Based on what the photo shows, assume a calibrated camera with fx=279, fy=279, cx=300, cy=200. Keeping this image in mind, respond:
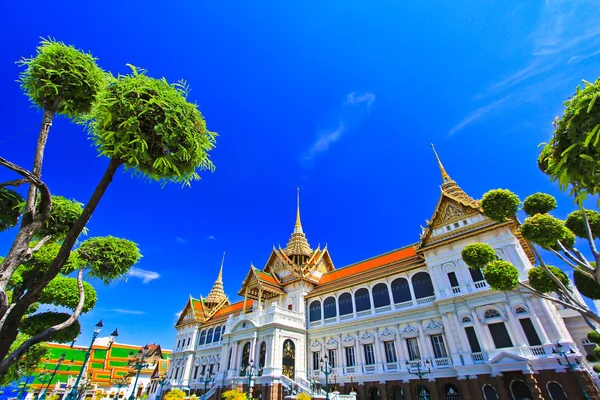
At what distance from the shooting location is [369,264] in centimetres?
2983

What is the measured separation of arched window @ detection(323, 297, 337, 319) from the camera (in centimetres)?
2706

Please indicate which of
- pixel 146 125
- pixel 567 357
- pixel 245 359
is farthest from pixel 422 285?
pixel 146 125

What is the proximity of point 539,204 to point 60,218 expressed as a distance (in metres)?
19.3

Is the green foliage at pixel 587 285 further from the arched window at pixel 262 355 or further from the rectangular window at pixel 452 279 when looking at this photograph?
the arched window at pixel 262 355

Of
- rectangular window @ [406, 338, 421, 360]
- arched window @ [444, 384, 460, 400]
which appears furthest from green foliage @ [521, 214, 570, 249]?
rectangular window @ [406, 338, 421, 360]

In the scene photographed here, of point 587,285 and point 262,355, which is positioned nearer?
point 587,285

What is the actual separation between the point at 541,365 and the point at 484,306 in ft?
13.0

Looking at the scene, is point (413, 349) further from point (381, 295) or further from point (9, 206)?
point (9, 206)

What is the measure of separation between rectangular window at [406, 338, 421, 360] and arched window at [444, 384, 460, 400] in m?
2.40

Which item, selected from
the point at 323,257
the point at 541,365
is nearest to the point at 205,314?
the point at 323,257

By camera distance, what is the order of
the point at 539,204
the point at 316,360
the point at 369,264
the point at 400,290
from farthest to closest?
the point at 369,264 < the point at 316,360 < the point at 400,290 < the point at 539,204

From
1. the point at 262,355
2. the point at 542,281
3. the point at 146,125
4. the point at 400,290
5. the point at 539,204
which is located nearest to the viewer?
the point at 146,125

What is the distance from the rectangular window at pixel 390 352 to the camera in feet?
71.3

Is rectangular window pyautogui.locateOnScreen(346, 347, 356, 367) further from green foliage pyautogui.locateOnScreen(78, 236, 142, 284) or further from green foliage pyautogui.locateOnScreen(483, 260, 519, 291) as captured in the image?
green foliage pyautogui.locateOnScreen(78, 236, 142, 284)
